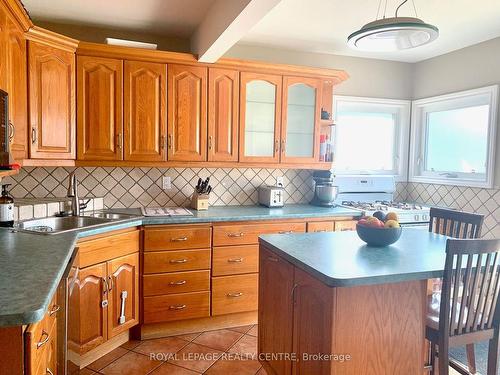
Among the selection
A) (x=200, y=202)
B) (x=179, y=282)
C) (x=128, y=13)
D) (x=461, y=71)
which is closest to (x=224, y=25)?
(x=128, y=13)

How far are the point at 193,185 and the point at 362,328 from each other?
2.17 meters

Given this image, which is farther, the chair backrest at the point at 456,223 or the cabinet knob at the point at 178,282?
the cabinet knob at the point at 178,282

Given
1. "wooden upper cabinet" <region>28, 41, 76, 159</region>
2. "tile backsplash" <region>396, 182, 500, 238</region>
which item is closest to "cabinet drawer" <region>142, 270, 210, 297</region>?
"wooden upper cabinet" <region>28, 41, 76, 159</region>

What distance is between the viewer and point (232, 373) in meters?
2.37

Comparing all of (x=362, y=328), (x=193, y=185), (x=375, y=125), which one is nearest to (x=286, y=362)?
(x=362, y=328)

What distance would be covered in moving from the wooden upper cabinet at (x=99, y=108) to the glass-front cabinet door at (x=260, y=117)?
1.00 meters

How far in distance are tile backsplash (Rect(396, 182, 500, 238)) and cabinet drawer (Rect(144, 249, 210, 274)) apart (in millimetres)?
2402

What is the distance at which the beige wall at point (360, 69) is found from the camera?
355 centimetres

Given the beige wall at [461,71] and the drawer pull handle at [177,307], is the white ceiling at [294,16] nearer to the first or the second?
the beige wall at [461,71]

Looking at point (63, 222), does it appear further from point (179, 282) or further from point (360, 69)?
point (360, 69)

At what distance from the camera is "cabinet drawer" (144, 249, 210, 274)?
273cm

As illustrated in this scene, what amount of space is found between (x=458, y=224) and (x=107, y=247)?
230cm

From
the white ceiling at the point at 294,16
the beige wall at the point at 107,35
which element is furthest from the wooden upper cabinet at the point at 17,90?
the beige wall at the point at 107,35

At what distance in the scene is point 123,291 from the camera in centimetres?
259
